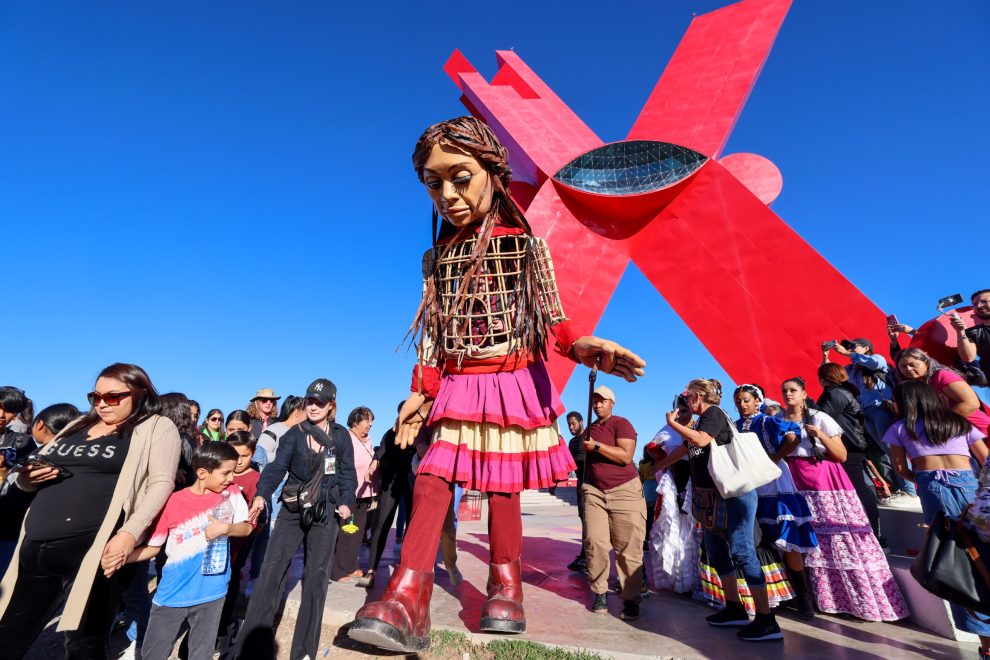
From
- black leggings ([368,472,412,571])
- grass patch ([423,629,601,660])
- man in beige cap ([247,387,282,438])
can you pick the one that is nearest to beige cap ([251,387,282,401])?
man in beige cap ([247,387,282,438])

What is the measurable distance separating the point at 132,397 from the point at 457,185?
77.5 inches

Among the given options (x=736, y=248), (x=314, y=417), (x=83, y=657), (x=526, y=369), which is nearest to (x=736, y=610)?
(x=526, y=369)

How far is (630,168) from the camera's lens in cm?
988

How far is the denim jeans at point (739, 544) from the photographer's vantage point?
114 inches

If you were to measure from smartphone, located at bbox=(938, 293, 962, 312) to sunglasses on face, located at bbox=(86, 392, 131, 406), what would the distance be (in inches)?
226

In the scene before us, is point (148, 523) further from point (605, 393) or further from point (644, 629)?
point (605, 393)

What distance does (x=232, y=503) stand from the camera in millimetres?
2871

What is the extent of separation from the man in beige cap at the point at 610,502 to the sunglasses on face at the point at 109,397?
109 inches

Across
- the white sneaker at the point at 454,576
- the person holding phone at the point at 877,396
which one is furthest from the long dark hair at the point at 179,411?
the person holding phone at the point at 877,396

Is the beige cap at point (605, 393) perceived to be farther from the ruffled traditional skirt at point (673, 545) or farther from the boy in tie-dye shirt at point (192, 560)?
the boy in tie-dye shirt at point (192, 560)

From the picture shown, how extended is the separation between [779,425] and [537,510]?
308 inches

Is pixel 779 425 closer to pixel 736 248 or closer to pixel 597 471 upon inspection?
pixel 597 471

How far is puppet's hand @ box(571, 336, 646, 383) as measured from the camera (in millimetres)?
1912

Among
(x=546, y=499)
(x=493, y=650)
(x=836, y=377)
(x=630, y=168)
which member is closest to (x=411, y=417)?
(x=493, y=650)
